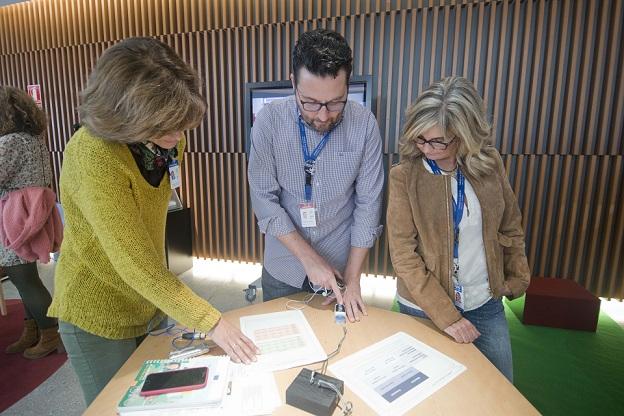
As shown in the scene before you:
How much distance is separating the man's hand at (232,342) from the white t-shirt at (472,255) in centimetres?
86

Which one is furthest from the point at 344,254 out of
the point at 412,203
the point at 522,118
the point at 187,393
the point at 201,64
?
the point at 201,64

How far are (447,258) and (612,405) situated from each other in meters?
1.59

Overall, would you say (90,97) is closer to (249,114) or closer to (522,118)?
(249,114)

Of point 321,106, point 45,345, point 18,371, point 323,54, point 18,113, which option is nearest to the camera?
point 323,54

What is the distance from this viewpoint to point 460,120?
1329 mm

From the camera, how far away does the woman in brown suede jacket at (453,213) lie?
1359 mm

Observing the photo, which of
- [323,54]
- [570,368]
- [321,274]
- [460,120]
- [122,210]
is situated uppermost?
[323,54]

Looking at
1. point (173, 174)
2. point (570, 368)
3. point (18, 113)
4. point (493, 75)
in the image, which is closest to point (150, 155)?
point (173, 174)

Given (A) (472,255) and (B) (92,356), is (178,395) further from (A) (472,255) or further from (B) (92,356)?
(A) (472,255)

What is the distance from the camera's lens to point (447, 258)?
140cm

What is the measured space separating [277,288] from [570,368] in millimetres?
2056

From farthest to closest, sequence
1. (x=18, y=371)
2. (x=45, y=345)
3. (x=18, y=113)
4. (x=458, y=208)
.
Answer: (x=45, y=345), (x=18, y=371), (x=18, y=113), (x=458, y=208)

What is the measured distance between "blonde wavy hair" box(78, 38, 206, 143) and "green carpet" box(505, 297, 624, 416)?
7.67 ft

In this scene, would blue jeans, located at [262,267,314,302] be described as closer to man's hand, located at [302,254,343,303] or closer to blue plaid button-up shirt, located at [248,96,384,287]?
blue plaid button-up shirt, located at [248,96,384,287]
